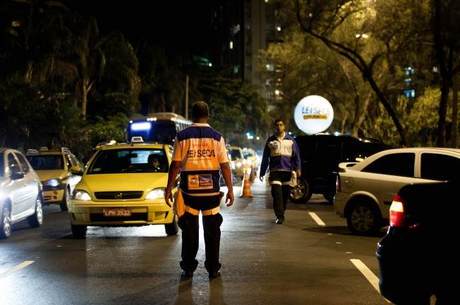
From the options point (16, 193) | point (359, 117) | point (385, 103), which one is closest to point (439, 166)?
point (16, 193)

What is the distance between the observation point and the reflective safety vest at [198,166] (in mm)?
8766

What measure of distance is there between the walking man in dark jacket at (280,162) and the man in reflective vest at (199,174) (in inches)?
231

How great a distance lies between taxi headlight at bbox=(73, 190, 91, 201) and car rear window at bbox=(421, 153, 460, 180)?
543cm

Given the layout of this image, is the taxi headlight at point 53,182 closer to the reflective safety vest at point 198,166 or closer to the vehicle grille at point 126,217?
the vehicle grille at point 126,217

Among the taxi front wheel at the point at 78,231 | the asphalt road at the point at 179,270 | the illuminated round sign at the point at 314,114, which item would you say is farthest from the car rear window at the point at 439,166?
the illuminated round sign at the point at 314,114

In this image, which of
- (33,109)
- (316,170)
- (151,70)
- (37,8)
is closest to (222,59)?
(151,70)

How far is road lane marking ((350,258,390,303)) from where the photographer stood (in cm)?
884

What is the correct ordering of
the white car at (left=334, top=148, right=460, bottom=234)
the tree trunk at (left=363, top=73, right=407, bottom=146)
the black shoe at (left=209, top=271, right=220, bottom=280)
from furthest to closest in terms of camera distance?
the tree trunk at (left=363, top=73, right=407, bottom=146)
the white car at (left=334, top=148, right=460, bottom=234)
the black shoe at (left=209, top=271, right=220, bottom=280)

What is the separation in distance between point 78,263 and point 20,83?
862 inches

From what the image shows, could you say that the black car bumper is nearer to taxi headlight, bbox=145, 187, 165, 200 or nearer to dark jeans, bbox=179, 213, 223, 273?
dark jeans, bbox=179, 213, 223, 273

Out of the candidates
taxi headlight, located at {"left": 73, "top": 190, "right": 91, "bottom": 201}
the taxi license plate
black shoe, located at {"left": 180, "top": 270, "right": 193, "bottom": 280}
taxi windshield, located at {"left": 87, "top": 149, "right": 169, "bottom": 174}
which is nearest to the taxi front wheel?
taxi headlight, located at {"left": 73, "top": 190, "right": 91, "bottom": 201}

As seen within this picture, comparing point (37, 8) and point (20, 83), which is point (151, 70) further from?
point (20, 83)

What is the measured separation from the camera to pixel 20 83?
30.9 metres

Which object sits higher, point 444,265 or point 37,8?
point 37,8
